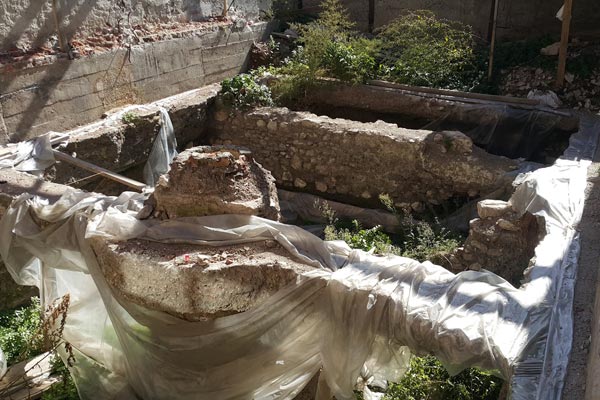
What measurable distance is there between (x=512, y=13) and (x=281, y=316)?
8.87 metres

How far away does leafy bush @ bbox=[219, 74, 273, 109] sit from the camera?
880 centimetres

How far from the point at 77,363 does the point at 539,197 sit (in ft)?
15.0

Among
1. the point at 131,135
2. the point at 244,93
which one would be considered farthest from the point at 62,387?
the point at 244,93

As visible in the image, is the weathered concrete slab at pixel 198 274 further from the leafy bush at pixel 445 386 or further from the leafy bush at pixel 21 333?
the leafy bush at pixel 21 333

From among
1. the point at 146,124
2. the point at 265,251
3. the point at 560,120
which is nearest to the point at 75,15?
the point at 146,124

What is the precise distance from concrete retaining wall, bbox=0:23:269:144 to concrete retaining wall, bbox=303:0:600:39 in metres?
3.52

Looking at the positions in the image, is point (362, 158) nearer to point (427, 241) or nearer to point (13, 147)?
point (427, 241)

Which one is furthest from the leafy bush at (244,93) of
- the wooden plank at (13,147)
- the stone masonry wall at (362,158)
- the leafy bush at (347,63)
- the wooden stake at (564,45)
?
the wooden stake at (564,45)

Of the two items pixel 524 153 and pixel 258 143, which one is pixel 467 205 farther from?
pixel 258 143

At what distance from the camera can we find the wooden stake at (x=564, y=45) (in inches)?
309

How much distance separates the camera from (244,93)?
29.0 ft

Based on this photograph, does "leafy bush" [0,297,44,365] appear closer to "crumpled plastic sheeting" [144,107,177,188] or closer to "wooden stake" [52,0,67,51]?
"crumpled plastic sheeting" [144,107,177,188]

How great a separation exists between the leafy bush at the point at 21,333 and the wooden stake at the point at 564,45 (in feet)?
26.0

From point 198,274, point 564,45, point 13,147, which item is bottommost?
point 198,274
